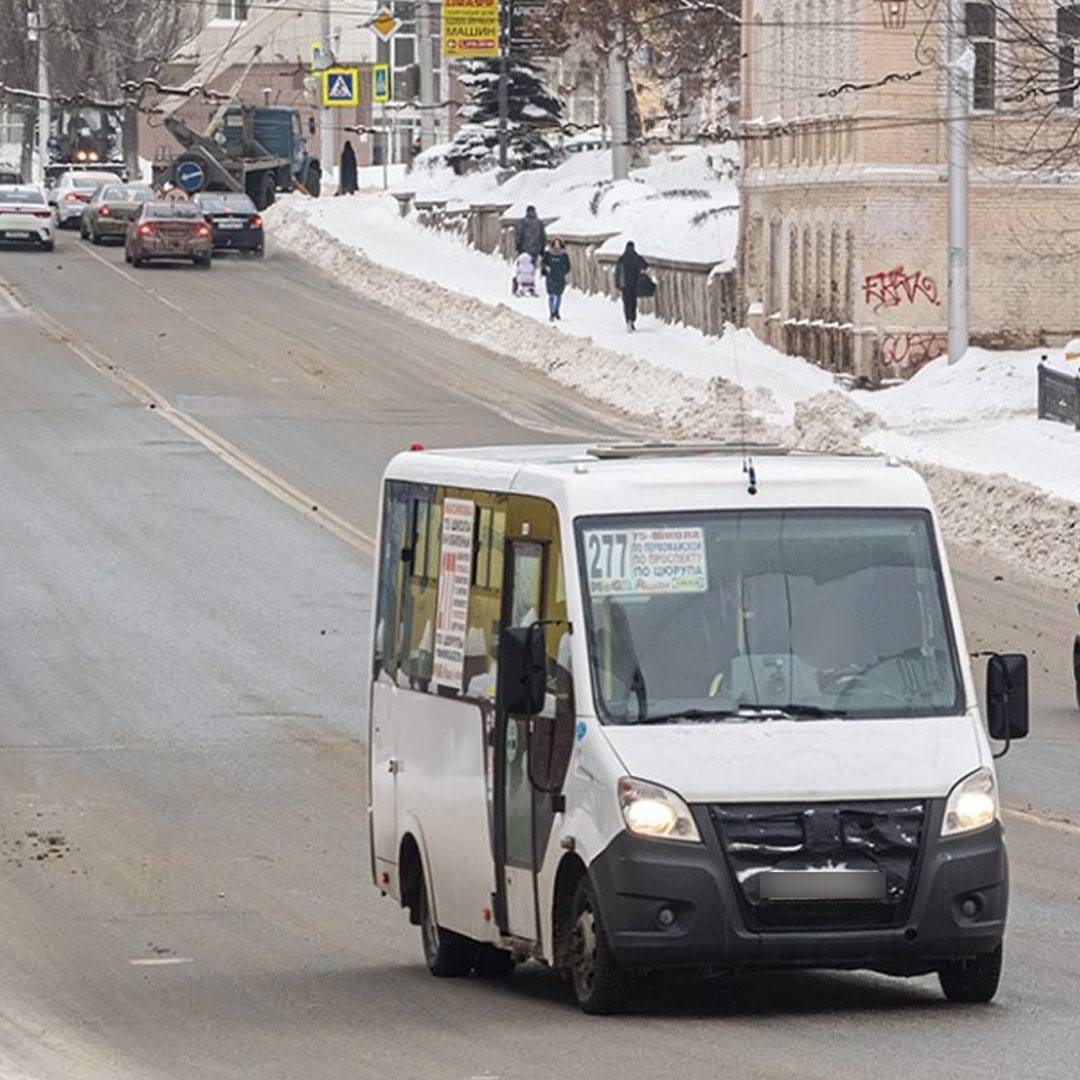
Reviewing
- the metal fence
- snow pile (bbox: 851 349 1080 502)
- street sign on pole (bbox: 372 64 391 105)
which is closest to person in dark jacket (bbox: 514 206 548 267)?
snow pile (bbox: 851 349 1080 502)

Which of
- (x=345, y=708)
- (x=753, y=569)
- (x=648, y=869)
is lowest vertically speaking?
(x=345, y=708)

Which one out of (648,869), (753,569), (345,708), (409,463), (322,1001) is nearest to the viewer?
(648,869)

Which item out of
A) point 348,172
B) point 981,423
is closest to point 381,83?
point 348,172

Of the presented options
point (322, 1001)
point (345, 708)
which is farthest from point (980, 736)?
point (345, 708)

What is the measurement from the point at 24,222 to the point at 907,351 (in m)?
26.2

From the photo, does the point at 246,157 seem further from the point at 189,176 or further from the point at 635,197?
the point at 635,197

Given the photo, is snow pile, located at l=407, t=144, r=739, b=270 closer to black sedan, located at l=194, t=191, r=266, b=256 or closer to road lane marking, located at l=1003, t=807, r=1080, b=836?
black sedan, located at l=194, t=191, r=266, b=256

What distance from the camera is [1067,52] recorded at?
38375mm

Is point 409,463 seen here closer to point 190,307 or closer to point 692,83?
point 190,307

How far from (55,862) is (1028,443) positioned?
62.6 feet

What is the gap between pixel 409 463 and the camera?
12695 millimetres

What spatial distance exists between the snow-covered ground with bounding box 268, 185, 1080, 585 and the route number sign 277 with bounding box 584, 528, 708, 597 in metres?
8.08

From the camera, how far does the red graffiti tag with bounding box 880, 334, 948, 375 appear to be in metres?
43.8

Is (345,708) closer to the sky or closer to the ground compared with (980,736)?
closer to the ground
